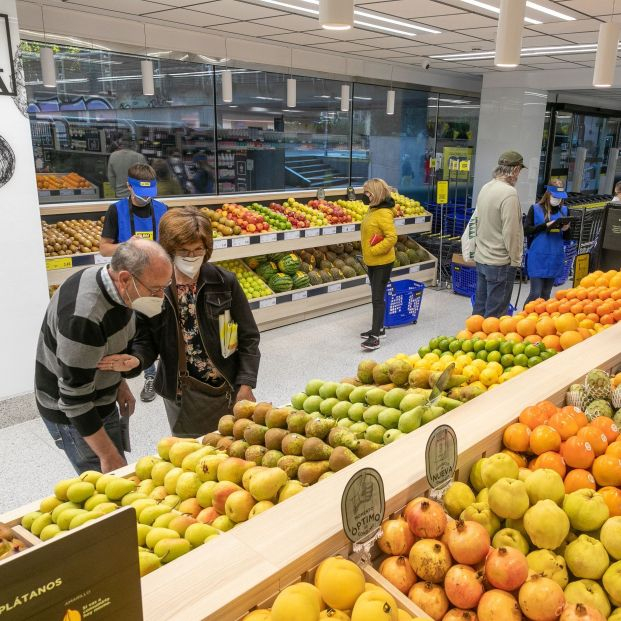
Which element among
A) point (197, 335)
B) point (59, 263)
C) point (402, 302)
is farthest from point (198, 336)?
point (402, 302)

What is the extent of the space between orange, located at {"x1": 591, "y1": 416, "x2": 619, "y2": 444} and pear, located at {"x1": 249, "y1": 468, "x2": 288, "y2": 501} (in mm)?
1170

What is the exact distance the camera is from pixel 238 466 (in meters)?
1.93

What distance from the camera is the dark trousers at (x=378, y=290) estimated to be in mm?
6523

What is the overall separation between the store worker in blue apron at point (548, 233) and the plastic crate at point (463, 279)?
1800 mm

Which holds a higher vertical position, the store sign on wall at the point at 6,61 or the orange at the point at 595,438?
the store sign on wall at the point at 6,61

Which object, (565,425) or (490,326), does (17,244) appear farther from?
(565,425)

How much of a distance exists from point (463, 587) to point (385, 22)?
638 cm

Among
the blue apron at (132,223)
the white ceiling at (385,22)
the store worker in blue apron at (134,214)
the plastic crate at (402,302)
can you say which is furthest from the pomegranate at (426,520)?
the plastic crate at (402,302)

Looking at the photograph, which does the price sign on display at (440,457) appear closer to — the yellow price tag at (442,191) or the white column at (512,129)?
the yellow price tag at (442,191)

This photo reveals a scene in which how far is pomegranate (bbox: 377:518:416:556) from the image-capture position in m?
1.58

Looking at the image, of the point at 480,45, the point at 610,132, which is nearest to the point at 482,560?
the point at 480,45

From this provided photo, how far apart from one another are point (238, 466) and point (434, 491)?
628 millimetres

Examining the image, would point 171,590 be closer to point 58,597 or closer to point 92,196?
point 58,597

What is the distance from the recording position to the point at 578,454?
1.94m
